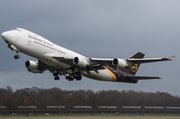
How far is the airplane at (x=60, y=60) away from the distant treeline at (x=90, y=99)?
41.0m

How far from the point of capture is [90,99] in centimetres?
8712

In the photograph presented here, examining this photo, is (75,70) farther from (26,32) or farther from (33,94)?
(33,94)

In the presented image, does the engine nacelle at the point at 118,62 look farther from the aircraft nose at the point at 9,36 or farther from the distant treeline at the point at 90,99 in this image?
the distant treeline at the point at 90,99

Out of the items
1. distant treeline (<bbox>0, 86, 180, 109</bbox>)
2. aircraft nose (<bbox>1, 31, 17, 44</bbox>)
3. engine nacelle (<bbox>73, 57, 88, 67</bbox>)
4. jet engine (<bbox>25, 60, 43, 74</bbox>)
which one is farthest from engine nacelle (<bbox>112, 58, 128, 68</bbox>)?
distant treeline (<bbox>0, 86, 180, 109</bbox>)

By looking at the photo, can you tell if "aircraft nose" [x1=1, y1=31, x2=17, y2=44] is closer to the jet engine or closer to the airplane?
the airplane

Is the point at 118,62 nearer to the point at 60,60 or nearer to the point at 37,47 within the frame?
the point at 60,60

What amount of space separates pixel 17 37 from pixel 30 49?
2327 mm

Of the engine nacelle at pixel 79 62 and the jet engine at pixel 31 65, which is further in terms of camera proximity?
the jet engine at pixel 31 65

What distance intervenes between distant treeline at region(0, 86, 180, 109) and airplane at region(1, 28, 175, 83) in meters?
41.0

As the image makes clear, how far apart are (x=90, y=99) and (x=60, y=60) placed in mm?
53171

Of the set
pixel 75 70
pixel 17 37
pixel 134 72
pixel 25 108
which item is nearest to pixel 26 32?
pixel 17 37

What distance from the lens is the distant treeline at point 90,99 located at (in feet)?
273

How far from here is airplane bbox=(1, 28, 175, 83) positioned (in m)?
33.1

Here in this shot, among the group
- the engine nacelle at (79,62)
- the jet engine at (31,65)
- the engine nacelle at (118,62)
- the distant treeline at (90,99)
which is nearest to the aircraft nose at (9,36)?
the jet engine at (31,65)
